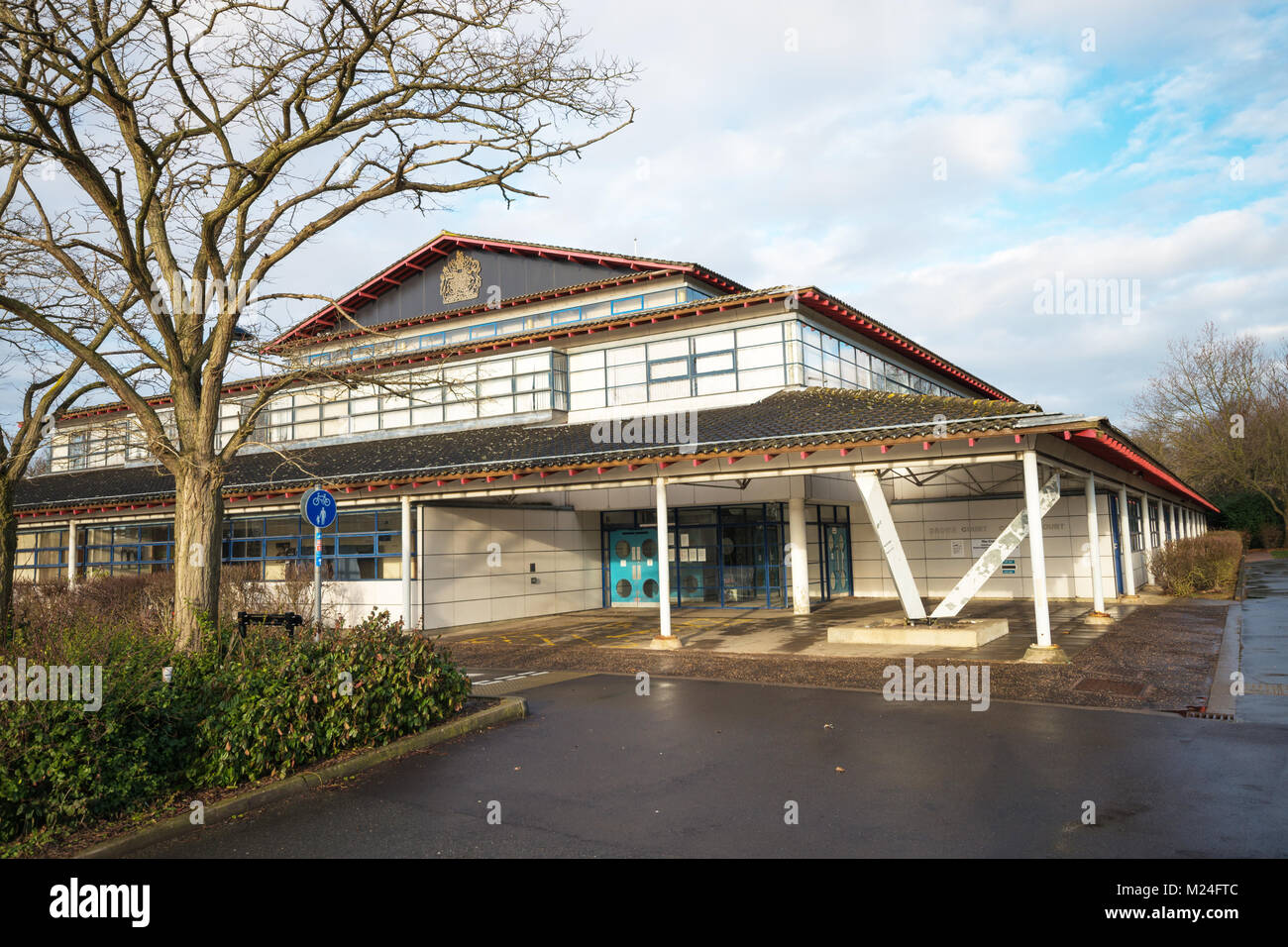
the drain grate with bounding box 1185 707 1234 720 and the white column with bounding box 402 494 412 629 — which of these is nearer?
the drain grate with bounding box 1185 707 1234 720

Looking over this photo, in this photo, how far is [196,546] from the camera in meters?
9.13

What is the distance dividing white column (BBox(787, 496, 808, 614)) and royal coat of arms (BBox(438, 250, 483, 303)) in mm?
12845

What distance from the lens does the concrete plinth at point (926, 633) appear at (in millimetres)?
13852

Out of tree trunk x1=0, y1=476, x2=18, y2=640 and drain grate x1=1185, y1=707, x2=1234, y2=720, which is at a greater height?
tree trunk x1=0, y1=476, x2=18, y2=640

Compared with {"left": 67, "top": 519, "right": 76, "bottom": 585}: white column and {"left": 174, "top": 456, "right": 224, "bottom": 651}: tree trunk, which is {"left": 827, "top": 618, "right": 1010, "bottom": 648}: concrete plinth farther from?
{"left": 67, "top": 519, "right": 76, "bottom": 585}: white column

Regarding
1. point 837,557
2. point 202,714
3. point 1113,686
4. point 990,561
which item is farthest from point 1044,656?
point 837,557

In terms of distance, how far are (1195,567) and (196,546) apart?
2487 centimetres

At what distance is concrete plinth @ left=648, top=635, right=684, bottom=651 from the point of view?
15.5 m

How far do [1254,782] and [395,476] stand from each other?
16.2m

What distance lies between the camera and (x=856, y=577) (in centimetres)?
Answer: 2542

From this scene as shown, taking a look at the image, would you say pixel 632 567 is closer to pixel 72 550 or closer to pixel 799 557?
pixel 799 557

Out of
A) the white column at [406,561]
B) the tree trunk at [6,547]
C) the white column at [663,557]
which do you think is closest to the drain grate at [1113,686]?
the white column at [663,557]

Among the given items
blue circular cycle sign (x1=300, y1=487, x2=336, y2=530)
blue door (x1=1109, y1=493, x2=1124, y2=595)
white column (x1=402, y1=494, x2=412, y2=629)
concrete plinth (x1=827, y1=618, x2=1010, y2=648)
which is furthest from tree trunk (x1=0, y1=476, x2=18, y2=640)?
blue door (x1=1109, y1=493, x2=1124, y2=595)
